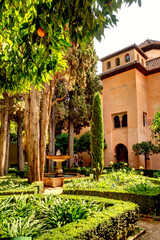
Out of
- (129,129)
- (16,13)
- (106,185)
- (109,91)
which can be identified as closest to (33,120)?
(106,185)

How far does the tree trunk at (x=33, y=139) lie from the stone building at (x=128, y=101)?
1131cm

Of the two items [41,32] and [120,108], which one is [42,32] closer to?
[41,32]

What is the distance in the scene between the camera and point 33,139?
30.5ft

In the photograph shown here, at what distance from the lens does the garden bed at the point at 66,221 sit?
9.87 ft

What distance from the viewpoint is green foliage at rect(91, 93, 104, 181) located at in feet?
32.3

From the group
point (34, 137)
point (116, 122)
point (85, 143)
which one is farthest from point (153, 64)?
point (34, 137)

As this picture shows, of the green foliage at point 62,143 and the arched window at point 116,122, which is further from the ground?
the arched window at point 116,122

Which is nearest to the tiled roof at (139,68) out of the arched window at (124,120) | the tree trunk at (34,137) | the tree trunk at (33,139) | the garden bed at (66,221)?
the arched window at (124,120)

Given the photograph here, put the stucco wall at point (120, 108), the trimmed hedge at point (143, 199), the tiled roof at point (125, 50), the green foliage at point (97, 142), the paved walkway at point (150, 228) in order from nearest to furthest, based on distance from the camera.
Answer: the paved walkway at point (150, 228), the trimmed hedge at point (143, 199), the green foliage at point (97, 142), the stucco wall at point (120, 108), the tiled roof at point (125, 50)

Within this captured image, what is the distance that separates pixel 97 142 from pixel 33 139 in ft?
11.1

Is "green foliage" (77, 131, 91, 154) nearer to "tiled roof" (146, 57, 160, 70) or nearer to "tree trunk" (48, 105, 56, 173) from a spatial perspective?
"tree trunk" (48, 105, 56, 173)

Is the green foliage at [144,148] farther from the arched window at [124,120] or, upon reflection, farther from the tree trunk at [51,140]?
the tree trunk at [51,140]

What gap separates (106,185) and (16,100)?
8866 millimetres

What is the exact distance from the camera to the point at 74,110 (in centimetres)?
1719
